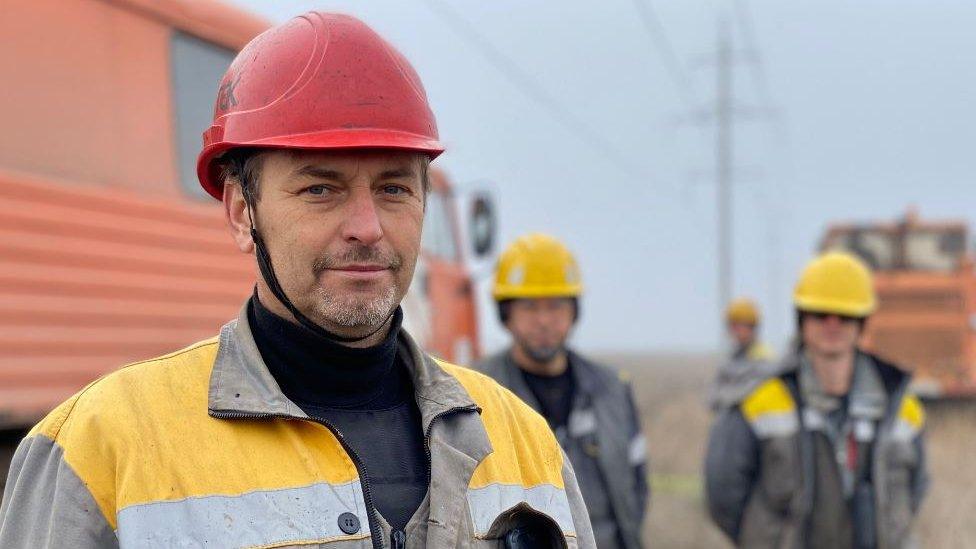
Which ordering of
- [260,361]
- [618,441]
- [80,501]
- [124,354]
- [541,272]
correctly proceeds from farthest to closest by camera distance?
1. [124,354]
2. [541,272]
3. [618,441]
4. [260,361]
5. [80,501]

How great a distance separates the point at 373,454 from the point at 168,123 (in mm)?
4140

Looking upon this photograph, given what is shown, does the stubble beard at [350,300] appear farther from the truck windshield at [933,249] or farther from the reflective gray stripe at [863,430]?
the truck windshield at [933,249]

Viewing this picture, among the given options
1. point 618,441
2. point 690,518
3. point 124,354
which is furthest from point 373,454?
point 690,518

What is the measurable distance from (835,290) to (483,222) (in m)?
3.96

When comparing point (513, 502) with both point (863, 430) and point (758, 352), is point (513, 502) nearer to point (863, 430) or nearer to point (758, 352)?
point (863, 430)

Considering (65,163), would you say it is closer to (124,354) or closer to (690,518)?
(124,354)

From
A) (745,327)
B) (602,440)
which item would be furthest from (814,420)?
(745,327)

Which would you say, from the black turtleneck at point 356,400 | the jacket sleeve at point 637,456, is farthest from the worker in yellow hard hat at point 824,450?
the black turtleneck at point 356,400

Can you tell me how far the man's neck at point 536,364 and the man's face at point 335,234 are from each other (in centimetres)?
277

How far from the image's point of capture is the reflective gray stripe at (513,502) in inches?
82.0

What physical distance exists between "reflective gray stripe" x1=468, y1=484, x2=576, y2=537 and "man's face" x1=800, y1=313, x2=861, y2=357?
9.52ft

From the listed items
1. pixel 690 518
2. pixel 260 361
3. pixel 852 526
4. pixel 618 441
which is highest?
pixel 260 361

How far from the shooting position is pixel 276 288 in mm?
2105

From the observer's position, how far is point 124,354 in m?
5.50
